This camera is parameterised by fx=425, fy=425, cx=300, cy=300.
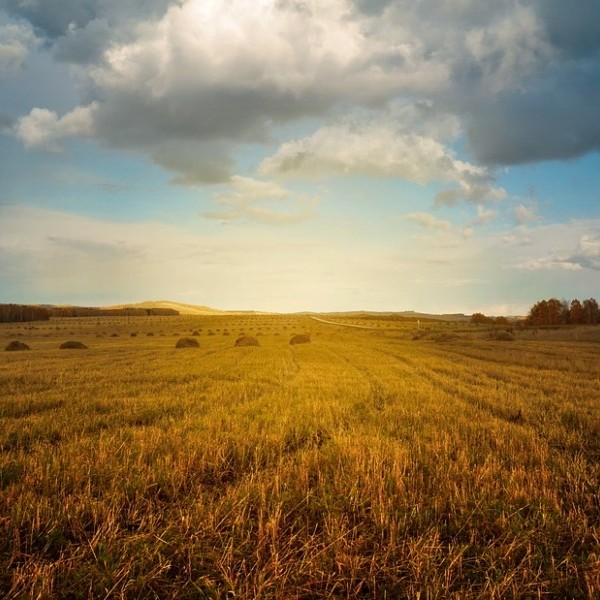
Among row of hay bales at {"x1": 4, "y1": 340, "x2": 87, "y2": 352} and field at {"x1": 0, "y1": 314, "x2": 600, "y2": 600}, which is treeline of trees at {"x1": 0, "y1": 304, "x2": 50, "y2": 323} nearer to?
row of hay bales at {"x1": 4, "y1": 340, "x2": 87, "y2": 352}

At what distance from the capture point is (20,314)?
135 metres

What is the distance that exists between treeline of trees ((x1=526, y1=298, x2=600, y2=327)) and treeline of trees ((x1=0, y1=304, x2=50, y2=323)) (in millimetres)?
145811

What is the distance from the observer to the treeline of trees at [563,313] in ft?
318

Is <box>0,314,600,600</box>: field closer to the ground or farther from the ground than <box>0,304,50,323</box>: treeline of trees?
farther from the ground

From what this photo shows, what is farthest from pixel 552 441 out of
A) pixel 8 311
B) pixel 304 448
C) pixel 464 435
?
pixel 8 311

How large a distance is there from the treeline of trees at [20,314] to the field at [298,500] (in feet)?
481

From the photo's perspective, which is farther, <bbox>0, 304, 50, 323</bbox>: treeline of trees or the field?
<bbox>0, 304, 50, 323</bbox>: treeline of trees

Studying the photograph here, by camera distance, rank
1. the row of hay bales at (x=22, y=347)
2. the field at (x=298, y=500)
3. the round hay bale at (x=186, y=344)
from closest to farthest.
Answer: the field at (x=298, y=500) < the row of hay bales at (x=22, y=347) < the round hay bale at (x=186, y=344)

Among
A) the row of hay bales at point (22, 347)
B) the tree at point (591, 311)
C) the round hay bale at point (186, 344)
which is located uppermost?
the tree at point (591, 311)

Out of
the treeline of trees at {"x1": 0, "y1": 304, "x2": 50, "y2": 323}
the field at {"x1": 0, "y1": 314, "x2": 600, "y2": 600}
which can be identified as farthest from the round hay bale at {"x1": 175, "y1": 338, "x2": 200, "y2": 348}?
the treeline of trees at {"x1": 0, "y1": 304, "x2": 50, "y2": 323}

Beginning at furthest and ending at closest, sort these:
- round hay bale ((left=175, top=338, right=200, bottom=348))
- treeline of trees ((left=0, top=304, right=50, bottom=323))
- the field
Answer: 1. treeline of trees ((left=0, top=304, right=50, bottom=323))
2. round hay bale ((left=175, top=338, right=200, bottom=348))
3. the field

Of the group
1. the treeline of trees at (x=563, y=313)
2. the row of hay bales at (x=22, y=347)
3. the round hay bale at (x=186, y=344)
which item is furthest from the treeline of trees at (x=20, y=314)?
the treeline of trees at (x=563, y=313)

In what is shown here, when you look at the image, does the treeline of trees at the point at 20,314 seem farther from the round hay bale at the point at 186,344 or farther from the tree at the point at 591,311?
the tree at the point at 591,311

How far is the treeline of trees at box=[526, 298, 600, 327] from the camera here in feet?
318
